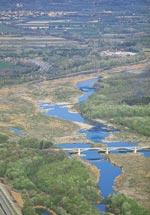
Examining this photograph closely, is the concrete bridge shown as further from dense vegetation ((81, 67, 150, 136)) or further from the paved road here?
the paved road

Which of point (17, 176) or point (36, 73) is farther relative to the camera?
point (36, 73)

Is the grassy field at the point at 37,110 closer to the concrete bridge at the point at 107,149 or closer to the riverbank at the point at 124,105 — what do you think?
the riverbank at the point at 124,105

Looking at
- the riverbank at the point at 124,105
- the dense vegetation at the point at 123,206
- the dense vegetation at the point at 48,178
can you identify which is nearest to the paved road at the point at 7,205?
the dense vegetation at the point at 48,178

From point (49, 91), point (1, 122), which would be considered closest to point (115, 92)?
point (49, 91)

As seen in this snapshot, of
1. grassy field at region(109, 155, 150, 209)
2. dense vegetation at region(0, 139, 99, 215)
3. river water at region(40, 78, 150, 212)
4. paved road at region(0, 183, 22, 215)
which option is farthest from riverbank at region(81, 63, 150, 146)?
paved road at region(0, 183, 22, 215)

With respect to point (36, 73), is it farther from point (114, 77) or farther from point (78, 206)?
point (78, 206)

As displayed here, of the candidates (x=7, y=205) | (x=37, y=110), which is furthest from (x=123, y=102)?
(x=7, y=205)
